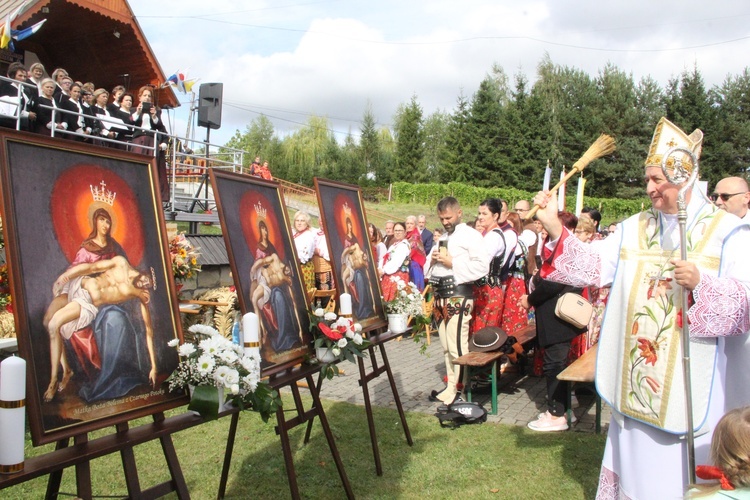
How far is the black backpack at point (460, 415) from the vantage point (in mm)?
5352

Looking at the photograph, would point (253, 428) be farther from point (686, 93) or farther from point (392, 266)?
point (686, 93)

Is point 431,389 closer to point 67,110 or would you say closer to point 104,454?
point 104,454

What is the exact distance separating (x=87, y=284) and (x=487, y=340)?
14.0 ft

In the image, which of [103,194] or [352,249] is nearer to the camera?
[103,194]

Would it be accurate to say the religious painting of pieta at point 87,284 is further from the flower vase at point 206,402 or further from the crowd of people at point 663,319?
the crowd of people at point 663,319

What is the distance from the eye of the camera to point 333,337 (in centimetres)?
356

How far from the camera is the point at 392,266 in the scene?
29.8 ft

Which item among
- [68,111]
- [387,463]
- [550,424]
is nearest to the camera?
[387,463]

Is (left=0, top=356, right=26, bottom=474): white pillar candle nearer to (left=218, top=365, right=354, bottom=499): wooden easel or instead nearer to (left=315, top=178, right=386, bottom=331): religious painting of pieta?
(left=218, top=365, right=354, bottom=499): wooden easel

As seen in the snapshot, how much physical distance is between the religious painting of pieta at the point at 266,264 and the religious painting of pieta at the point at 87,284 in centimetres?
61

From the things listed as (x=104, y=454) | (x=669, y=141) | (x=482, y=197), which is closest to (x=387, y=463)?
(x=104, y=454)

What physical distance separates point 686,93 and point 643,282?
45.9m

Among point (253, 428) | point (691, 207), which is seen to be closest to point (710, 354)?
point (691, 207)


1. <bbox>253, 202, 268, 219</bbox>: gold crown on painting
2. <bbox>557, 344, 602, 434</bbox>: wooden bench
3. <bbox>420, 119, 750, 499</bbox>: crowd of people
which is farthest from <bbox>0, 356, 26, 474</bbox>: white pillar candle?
<bbox>557, 344, 602, 434</bbox>: wooden bench
